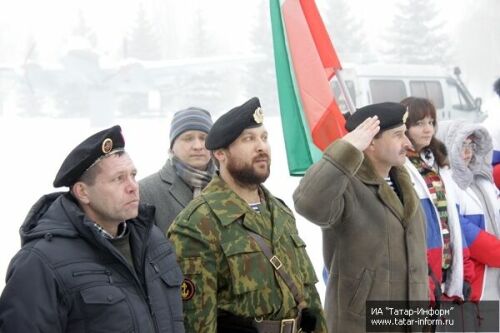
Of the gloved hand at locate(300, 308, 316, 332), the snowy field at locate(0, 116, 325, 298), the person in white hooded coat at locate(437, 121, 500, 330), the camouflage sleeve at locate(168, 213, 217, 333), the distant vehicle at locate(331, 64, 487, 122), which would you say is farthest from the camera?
the distant vehicle at locate(331, 64, 487, 122)

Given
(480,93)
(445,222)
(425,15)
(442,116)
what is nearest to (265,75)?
(425,15)

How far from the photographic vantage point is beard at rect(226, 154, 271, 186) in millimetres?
3088

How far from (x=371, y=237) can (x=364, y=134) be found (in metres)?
0.55

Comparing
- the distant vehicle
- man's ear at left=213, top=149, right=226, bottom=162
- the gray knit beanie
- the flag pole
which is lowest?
man's ear at left=213, top=149, right=226, bottom=162

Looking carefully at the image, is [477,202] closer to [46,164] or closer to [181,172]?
[181,172]

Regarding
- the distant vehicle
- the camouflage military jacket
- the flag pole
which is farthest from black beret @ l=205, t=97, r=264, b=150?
the distant vehicle

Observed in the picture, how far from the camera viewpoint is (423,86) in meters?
20.4

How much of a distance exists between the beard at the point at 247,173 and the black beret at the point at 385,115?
0.82 metres

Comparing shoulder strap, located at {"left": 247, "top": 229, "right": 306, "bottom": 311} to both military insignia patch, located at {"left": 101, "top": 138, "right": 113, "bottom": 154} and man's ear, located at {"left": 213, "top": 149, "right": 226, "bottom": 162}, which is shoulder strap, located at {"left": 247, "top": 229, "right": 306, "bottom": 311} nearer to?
man's ear, located at {"left": 213, "top": 149, "right": 226, "bottom": 162}

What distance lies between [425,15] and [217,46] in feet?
80.9

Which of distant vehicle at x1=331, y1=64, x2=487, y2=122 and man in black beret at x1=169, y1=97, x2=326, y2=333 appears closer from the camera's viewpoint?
man in black beret at x1=169, y1=97, x2=326, y2=333

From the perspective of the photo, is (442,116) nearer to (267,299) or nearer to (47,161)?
(47,161)

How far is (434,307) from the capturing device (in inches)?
153

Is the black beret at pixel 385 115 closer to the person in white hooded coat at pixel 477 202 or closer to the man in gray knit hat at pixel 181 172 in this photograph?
the man in gray knit hat at pixel 181 172
